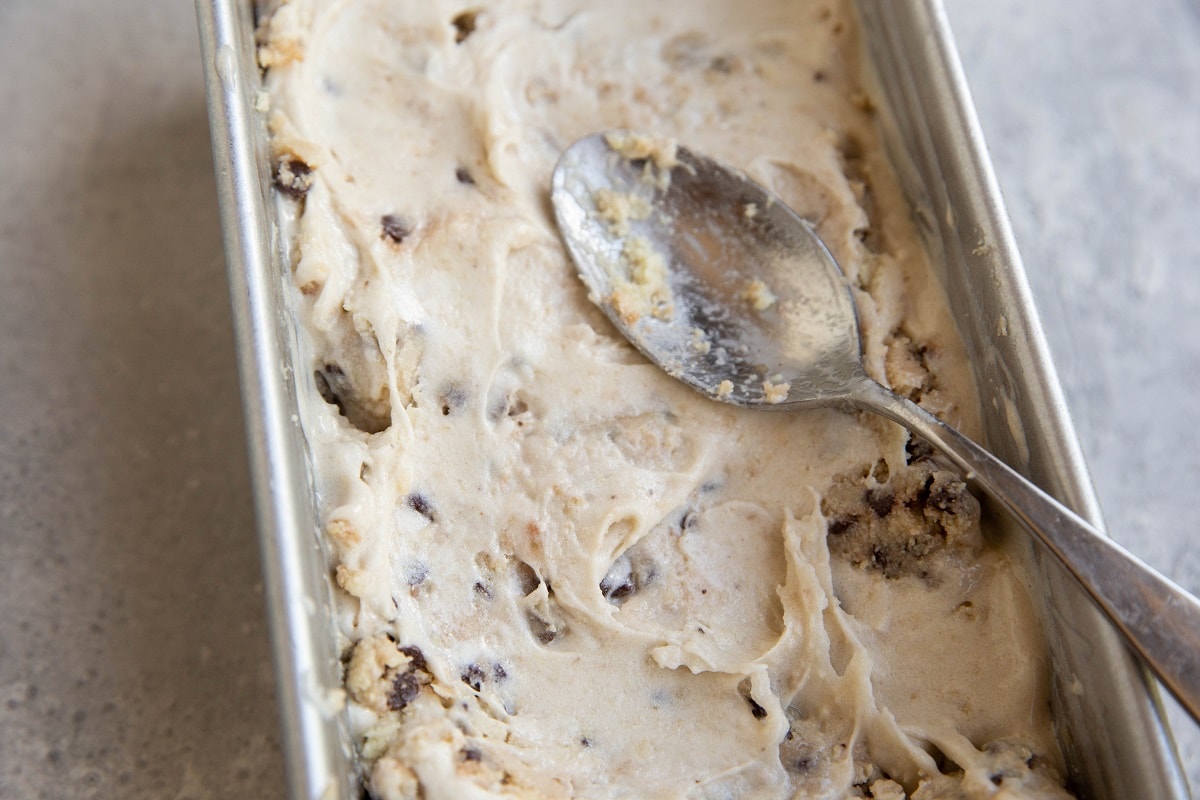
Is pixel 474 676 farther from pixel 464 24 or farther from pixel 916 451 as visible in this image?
pixel 464 24

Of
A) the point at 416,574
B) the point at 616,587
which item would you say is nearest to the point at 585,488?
the point at 616,587

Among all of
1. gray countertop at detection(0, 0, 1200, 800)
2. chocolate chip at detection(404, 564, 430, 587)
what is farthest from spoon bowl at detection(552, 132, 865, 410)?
gray countertop at detection(0, 0, 1200, 800)

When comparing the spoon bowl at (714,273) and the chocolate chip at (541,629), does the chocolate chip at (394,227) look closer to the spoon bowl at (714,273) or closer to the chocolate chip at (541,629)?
the spoon bowl at (714,273)

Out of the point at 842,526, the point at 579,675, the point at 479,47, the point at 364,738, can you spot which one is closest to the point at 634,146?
the point at 479,47

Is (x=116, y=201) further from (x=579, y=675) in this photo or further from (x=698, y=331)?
(x=579, y=675)

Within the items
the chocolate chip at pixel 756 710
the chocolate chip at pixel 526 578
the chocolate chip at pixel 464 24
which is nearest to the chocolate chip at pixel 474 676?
the chocolate chip at pixel 526 578

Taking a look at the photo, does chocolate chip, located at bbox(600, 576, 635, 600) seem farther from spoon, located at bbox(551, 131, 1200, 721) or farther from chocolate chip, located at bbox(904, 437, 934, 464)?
chocolate chip, located at bbox(904, 437, 934, 464)
